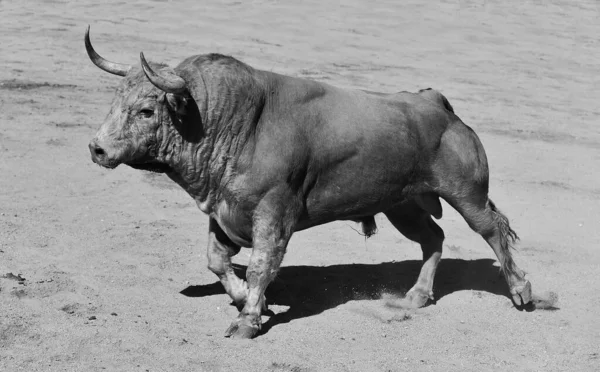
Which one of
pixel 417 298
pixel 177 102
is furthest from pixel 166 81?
pixel 417 298

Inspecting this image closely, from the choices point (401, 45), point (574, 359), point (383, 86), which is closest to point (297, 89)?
point (574, 359)

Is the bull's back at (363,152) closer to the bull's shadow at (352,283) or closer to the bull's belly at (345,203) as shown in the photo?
the bull's belly at (345,203)

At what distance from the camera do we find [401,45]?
66.7 ft

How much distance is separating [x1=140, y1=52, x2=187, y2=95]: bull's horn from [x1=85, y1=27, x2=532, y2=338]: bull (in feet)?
0.03

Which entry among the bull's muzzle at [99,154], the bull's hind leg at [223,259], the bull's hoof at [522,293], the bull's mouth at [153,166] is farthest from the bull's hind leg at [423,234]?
the bull's muzzle at [99,154]

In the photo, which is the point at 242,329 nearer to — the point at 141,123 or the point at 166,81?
the point at 141,123

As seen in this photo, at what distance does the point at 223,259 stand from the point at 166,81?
5.52ft

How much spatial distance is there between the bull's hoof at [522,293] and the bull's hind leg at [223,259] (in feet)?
7.57

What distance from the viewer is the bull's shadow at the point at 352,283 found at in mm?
9039

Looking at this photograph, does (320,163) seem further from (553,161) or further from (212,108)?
(553,161)

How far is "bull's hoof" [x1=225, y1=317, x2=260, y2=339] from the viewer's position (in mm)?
8008

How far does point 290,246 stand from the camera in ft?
34.4

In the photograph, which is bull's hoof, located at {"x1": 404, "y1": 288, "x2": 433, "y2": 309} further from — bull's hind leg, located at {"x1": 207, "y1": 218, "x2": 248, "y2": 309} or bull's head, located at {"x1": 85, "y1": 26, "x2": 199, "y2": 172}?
bull's head, located at {"x1": 85, "y1": 26, "x2": 199, "y2": 172}

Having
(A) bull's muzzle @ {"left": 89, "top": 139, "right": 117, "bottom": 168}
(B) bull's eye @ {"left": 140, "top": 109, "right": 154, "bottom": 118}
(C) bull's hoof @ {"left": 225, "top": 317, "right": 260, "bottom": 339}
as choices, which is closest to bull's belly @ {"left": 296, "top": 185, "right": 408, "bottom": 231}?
(C) bull's hoof @ {"left": 225, "top": 317, "right": 260, "bottom": 339}
